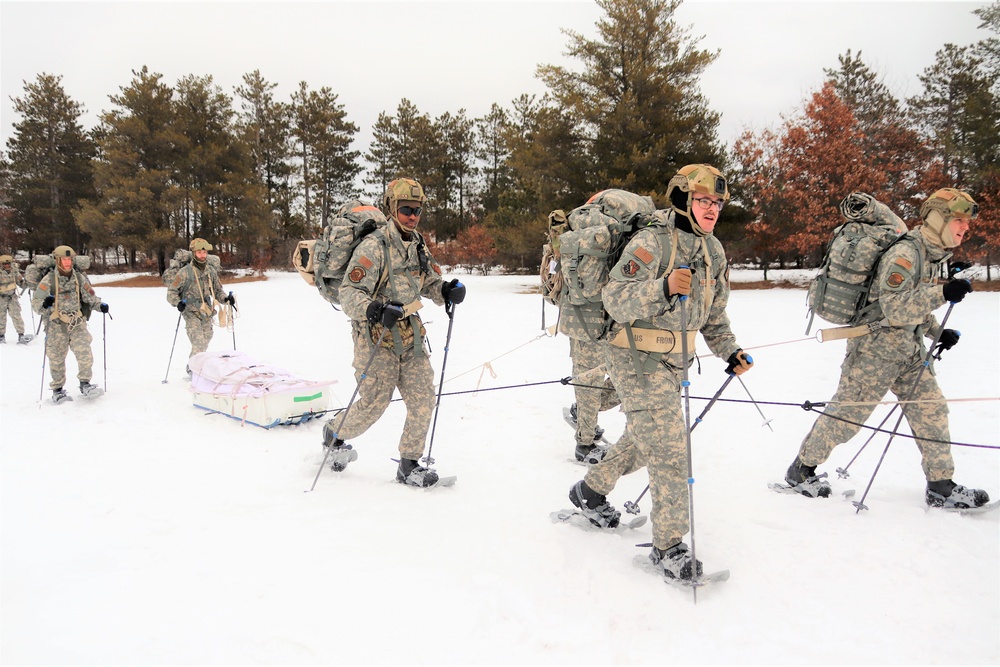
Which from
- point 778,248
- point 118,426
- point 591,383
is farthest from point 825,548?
point 778,248

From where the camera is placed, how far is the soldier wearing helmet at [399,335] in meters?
4.97

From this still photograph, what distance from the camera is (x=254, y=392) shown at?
23.7 ft

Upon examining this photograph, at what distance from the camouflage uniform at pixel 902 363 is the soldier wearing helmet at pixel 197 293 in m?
8.73

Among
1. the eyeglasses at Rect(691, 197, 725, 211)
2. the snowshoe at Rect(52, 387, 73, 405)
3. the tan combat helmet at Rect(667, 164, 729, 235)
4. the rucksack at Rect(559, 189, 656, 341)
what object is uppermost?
the tan combat helmet at Rect(667, 164, 729, 235)

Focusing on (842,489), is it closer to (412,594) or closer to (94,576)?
(412,594)

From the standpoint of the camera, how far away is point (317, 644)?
2996 mm

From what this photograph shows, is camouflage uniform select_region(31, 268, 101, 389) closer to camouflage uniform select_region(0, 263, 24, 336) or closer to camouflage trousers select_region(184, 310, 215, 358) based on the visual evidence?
camouflage trousers select_region(184, 310, 215, 358)

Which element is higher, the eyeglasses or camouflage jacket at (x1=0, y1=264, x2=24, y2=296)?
the eyeglasses

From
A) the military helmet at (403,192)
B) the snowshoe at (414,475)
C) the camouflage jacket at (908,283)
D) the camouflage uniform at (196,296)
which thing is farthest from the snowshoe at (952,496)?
the camouflage uniform at (196,296)

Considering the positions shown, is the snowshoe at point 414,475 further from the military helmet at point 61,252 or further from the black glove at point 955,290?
the military helmet at point 61,252

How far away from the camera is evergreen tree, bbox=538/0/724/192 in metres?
23.0

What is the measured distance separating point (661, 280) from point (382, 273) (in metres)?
2.55

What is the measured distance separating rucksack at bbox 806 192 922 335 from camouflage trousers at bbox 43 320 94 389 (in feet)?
31.4

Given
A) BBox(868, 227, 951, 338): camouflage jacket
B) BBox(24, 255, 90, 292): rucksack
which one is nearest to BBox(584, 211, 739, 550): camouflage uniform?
BBox(868, 227, 951, 338): camouflage jacket
